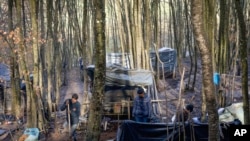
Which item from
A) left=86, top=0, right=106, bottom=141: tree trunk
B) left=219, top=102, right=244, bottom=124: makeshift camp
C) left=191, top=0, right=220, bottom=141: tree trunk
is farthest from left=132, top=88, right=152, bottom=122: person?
left=191, top=0, right=220, bottom=141: tree trunk

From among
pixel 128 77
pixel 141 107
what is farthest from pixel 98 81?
pixel 128 77

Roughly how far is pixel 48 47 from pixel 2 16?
10911mm

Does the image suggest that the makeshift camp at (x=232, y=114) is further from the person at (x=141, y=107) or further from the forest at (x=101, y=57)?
the person at (x=141, y=107)

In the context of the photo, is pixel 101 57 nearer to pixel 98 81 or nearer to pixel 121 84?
pixel 98 81

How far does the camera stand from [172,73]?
24828mm

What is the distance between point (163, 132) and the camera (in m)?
9.15

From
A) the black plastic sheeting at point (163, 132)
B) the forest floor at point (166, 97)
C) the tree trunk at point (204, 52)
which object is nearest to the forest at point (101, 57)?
the tree trunk at point (204, 52)

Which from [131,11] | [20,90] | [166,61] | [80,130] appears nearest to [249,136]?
[80,130]

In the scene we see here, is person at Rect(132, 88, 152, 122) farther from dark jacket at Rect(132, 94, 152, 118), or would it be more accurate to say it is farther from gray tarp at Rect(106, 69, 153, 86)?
gray tarp at Rect(106, 69, 153, 86)

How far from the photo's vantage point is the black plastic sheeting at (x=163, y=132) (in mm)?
8766

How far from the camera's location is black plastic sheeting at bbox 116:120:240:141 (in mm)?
8766

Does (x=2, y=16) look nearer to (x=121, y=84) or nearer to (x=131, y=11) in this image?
(x=131, y=11)

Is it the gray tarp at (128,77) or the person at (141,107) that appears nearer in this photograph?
the person at (141,107)

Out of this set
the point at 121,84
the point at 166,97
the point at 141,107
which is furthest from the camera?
the point at 121,84
